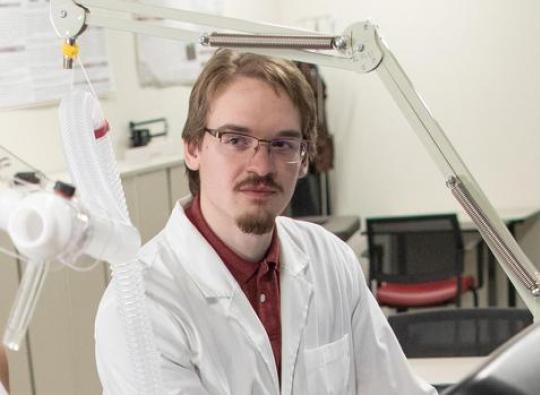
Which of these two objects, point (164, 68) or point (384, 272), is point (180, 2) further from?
point (384, 272)

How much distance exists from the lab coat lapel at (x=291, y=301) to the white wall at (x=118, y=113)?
979mm

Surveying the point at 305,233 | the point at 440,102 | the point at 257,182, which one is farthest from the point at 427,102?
the point at 257,182

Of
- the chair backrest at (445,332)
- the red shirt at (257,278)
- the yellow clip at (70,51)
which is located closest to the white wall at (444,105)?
the chair backrest at (445,332)

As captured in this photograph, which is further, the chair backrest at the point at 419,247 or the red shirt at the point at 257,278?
the chair backrest at the point at 419,247

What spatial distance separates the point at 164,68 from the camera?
3746 mm

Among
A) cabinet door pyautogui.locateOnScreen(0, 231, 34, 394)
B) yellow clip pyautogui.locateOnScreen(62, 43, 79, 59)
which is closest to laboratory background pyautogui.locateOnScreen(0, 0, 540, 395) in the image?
cabinet door pyautogui.locateOnScreen(0, 231, 34, 394)

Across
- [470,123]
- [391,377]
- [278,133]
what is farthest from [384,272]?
[278,133]

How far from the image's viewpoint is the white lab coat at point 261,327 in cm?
125

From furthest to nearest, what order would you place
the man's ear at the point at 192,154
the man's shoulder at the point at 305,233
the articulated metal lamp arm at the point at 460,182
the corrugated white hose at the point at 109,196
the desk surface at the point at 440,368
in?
the desk surface at the point at 440,368 < the man's shoulder at the point at 305,233 < the man's ear at the point at 192,154 < the articulated metal lamp arm at the point at 460,182 < the corrugated white hose at the point at 109,196

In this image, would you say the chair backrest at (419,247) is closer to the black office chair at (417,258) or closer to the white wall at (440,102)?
the black office chair at (417,258)

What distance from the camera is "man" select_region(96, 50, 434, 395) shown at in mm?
1303

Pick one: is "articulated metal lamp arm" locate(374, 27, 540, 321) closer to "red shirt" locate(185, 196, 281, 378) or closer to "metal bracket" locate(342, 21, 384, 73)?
"metal bracket" locate(342, 21, 384, 73)

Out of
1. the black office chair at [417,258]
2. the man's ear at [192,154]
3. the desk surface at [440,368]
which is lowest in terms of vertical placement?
the black office chair at [417,258]

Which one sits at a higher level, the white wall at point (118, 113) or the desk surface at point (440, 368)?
the white wall at point (118, 113)
